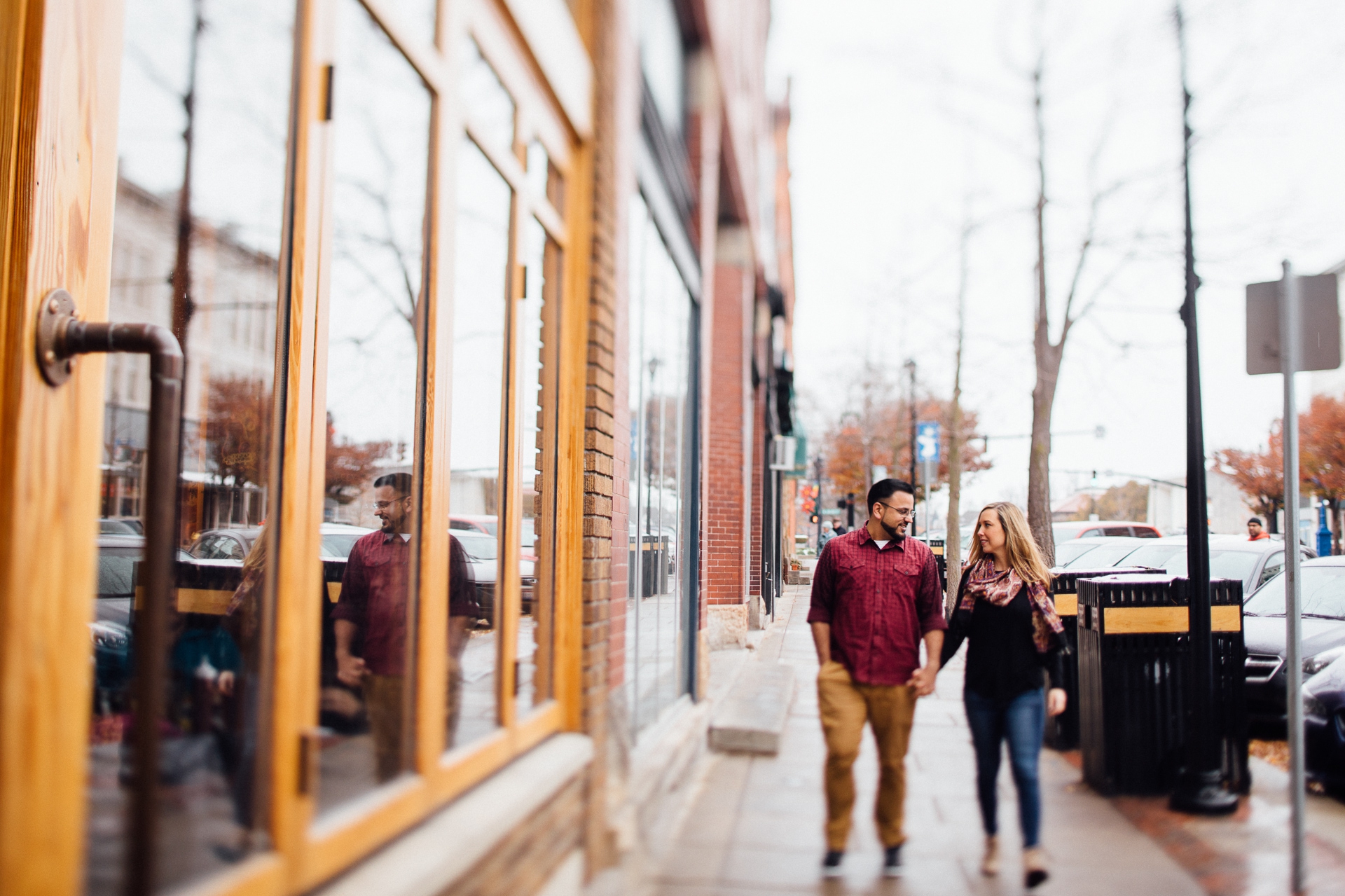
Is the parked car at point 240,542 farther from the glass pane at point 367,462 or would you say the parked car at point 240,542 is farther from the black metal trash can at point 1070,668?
the black metal trash can at point 1070,668

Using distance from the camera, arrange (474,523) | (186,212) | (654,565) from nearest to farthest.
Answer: (474,523)
(654,565)
(186,212)

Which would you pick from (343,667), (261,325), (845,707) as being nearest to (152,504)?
(343,667)

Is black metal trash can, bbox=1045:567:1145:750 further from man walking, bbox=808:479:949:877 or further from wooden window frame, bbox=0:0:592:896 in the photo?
wooden window frame, bbox=0:0:592:896

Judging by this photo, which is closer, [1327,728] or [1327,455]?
[1327,728]

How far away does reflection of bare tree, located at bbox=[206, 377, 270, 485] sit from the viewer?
6598 mm

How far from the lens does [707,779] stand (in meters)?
6.29

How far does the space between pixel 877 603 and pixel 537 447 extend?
1783mm

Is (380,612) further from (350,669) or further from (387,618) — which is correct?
(350,669)

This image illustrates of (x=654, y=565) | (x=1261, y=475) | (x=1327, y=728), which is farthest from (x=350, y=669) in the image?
(x=1261, y=475)

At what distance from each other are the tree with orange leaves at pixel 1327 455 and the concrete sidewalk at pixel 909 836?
42602 mm

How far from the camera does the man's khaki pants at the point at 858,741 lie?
470cm

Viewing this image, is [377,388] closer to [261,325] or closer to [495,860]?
[261,325]

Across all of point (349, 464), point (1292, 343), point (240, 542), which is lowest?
point (240, 542)

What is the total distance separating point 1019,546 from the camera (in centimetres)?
496
